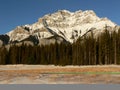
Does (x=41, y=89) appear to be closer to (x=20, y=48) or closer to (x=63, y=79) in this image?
(x=63, y=79)

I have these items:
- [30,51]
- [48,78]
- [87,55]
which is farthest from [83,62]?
[48,78]

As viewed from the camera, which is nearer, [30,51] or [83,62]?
[83,62]

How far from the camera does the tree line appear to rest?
10541 centimetres

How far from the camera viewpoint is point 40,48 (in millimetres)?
136750

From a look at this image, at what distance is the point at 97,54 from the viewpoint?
374 ft

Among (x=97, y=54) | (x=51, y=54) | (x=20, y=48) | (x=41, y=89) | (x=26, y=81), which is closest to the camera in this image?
(x=41, y=89)

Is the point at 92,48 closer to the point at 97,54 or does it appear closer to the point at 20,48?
the point at 97,54

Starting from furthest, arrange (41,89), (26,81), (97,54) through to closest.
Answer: (97,54)
(26,81)
(41,89)

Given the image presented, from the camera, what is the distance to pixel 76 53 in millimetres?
121688

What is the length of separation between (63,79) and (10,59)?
115031 mm

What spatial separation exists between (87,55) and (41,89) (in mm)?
100938

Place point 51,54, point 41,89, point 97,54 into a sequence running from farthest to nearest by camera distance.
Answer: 1. point 51,54
2. point 97,54
3. point 41,89

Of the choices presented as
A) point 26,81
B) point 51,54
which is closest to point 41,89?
point 26,81

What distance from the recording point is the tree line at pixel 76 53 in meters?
105
